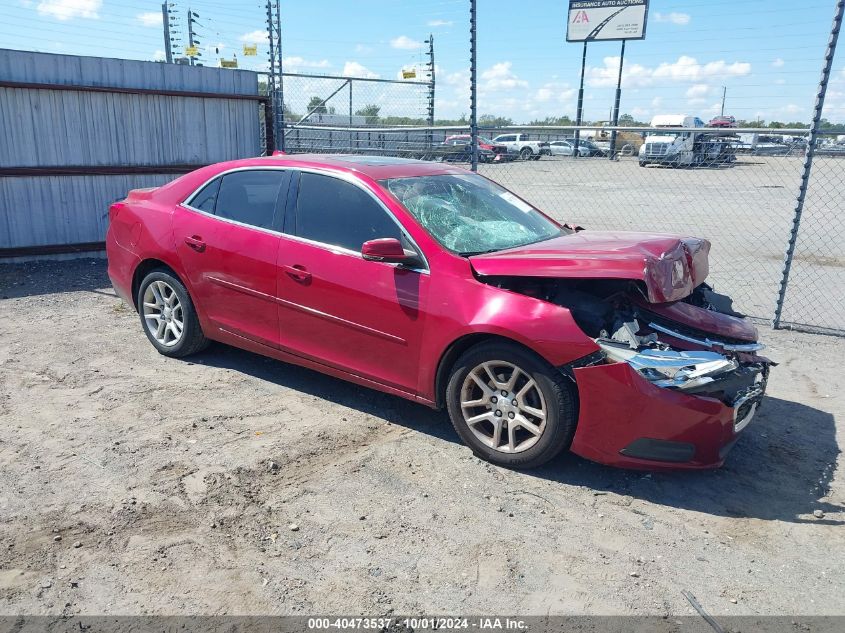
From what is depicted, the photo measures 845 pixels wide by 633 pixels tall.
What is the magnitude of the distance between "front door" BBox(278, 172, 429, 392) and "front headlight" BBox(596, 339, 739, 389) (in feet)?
3.67

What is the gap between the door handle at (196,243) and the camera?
504cm

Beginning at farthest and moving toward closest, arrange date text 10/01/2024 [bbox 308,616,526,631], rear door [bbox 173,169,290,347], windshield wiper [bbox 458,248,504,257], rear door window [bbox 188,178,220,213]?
rear door window [bbox 188,178,220,213], rear door [bbox 173,169,290,347], windshield wiper [bbox 458,248,504,257], date text 10/01/2024 [bbox 308,616,526,631]

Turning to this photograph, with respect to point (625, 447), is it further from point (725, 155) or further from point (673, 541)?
point (725, 155)

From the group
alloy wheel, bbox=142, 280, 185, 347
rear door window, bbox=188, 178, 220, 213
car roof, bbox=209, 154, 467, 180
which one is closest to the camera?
car roof, bbox=209, 154, 467, 180

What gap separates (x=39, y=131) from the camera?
8688 millimetres

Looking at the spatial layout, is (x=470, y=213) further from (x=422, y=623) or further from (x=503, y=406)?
(x=422, y=623)

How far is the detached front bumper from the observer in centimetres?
352

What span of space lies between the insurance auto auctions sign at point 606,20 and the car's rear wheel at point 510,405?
37.6 meters

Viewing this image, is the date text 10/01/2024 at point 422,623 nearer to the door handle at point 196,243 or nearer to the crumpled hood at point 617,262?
the crumpled hood at point 617,262

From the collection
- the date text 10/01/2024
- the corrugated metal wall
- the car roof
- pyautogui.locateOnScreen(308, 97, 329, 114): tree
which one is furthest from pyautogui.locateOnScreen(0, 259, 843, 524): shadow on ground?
pyautogui.locateOnScreen(308, 97, 329, 114): tree

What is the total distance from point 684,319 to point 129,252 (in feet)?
13.8

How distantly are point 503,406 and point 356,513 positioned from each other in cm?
100

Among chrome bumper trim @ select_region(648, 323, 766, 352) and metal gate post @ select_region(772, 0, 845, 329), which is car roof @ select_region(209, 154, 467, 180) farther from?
metal gate post @ select_region(772, 0, 845, 329)

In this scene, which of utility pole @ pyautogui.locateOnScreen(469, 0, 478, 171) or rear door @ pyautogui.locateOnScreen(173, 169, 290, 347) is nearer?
rear door @ pyautogui.locateOnScreen(173, 169, 290, 347)
